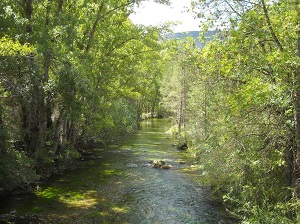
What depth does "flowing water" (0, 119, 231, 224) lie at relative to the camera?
38.5 feet

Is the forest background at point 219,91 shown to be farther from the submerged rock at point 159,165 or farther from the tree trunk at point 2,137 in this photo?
the submerged rock at point 159,165

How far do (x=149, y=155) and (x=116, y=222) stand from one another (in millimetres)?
13702

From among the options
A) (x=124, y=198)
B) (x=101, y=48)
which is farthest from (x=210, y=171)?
(x=101, y=48)

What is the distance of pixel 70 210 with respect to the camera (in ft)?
40.4

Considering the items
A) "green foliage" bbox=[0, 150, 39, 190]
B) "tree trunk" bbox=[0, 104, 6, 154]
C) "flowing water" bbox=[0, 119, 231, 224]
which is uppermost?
"tree trunk" bbox=[0, 104, 6, 154]

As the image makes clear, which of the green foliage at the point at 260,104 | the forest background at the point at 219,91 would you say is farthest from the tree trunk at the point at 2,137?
the green foliage at the point at 260,104

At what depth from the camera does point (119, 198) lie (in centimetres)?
1414

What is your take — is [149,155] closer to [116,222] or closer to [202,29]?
[116,222]

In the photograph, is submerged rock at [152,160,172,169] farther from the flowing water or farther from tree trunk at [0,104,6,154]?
tree trunk at [0,104,6,154]

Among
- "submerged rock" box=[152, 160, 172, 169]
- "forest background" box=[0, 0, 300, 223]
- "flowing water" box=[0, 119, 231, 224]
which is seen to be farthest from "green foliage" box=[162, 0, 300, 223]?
"submerged rock" box=[152, 160, 172, 169]

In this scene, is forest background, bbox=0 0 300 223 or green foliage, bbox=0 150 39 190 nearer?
forest background, bbox=0 0 300 223

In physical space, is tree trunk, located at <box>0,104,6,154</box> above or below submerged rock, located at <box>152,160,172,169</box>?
above

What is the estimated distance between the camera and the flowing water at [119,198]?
11742 mm

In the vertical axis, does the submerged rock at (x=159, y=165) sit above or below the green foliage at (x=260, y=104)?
below
